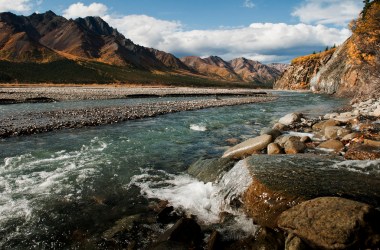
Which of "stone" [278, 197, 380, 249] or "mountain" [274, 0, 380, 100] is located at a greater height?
"mountain" [274, 0, 380, 100]

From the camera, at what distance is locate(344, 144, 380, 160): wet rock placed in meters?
11.7

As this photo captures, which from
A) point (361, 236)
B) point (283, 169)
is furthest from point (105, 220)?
point (361, 236)

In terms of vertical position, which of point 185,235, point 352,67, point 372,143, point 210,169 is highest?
point 352,67

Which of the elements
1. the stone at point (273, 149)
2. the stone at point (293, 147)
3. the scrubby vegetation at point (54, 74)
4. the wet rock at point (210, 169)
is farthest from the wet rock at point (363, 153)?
the scrubby vegetation at point (54, 74)

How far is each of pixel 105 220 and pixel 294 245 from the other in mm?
5872

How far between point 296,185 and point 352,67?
73052 millimetres

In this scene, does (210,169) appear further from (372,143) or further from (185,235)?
(372,143)

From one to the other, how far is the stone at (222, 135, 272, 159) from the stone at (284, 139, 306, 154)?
1155 mm

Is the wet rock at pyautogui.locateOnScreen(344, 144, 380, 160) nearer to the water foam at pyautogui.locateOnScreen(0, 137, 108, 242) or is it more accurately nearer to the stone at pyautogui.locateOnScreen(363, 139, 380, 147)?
the stone at pyautogui.locateOnScreen(363, 139, 380, 147)

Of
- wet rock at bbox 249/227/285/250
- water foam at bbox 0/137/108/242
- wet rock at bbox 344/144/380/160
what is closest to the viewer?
wet rock at bbox 249/227/285/250

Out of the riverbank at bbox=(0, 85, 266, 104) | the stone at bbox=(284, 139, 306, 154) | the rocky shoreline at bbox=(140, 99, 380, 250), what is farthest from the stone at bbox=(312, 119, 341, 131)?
the riverbank at bbox=(0, 85, 266, 104)

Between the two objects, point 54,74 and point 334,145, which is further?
point 54,74

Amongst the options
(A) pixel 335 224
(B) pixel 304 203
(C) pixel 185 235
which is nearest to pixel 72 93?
(C) pixel 185 235

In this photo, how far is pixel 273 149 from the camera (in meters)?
14.7
